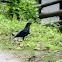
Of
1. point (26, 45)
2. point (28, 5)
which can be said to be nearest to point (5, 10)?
point (28, 5)

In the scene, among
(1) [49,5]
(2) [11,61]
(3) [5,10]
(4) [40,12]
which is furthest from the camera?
(3) [5,10]

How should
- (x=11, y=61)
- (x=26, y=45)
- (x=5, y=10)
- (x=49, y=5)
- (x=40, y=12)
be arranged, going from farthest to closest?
(x=5, y=10) → (x=40, y=12) → (x=49, y=5) → (x=26, y=45) → (x=11, y=61)

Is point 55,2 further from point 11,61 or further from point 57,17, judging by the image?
point 11,61

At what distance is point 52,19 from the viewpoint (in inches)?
320

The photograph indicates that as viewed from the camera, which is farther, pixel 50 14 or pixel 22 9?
pixel 22 9

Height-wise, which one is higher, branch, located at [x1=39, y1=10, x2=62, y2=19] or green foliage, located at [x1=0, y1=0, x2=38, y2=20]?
green foliage, located at [x1=0, y1=0, x2=38, y2=20]

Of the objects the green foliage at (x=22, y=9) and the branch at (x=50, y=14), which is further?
the green foliage at (x=22, y=9)

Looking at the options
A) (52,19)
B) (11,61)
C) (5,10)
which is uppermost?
(5,10)

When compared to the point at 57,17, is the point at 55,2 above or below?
above

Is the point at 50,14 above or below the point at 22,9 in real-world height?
below

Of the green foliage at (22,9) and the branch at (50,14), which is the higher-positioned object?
the green foliage at (22,9)

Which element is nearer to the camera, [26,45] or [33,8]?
[26,45]

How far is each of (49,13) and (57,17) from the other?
1.91 feet

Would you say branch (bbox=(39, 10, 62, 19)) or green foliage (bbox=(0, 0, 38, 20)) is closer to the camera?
branch (bbox=(39, 10, 62, 19))
